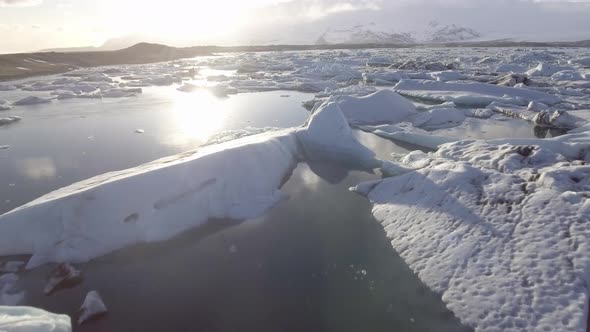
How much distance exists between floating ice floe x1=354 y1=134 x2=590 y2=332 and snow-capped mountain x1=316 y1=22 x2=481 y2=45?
399 feet

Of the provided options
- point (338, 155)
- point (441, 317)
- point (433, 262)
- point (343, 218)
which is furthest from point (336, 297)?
point (338, 155)

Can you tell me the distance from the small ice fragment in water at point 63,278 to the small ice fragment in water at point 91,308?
55 cm

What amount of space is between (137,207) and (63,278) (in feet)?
4.32

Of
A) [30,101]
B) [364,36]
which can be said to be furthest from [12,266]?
[364,36]

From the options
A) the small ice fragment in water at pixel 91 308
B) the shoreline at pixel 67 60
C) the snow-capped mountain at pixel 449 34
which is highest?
the snow-capped mountain at pixel 449 34

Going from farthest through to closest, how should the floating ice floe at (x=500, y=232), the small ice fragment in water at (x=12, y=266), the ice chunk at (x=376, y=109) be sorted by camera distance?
the ice chunk at (x=376, y=109) → the small ice fragment in water at (x=12, y=266) → the floating ice floe at (x=500, y=232)

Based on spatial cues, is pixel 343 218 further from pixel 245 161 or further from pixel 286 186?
pixel 245 161

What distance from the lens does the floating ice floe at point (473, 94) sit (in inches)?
583

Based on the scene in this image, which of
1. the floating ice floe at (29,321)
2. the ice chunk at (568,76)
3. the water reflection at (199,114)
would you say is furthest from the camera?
the ice chunk at (568,76)

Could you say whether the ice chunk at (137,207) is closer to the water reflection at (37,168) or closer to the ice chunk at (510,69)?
the water reflection at (37,168)

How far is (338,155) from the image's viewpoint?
9.02 m

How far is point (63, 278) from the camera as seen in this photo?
4.51 metres

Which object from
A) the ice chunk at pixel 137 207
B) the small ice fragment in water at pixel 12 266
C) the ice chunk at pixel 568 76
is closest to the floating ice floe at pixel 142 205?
the ice chunk at pixel 137 207

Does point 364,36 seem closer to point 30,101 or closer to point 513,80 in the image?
point 513,80
